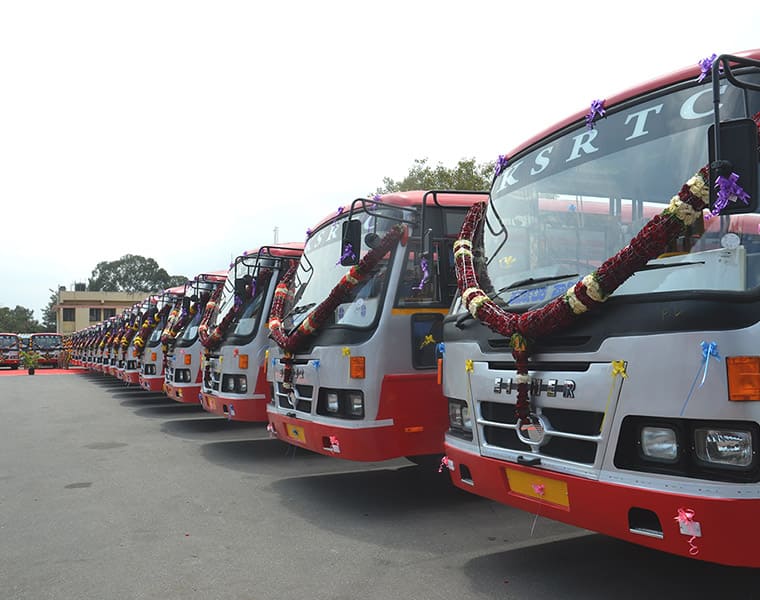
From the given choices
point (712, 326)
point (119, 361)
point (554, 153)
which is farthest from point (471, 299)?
point (119, 361)

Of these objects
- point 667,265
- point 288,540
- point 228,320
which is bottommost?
point 288,540

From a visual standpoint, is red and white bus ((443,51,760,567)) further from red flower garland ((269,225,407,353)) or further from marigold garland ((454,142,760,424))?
red flower garland ((269,225,407,353))

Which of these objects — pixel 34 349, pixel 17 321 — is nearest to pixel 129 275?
pixel 17 321

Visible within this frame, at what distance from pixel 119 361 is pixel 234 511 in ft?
51.6

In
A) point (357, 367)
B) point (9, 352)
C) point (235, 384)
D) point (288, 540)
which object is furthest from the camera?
point (9, 352)

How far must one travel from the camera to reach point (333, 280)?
674 cm

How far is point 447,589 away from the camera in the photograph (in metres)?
4.15

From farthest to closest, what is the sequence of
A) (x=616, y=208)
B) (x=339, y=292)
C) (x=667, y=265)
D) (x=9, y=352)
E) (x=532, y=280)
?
(x=9, y=352), (x=339, y=292), (x=532, y=280), (x=616, y=208), (x=667, y=265)

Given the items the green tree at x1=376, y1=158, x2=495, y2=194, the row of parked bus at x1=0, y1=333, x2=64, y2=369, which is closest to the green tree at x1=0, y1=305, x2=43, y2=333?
the row of parked bus at x1=0, y1=333, x2=64, y2=369

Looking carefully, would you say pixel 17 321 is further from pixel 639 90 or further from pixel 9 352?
pixel 639 90

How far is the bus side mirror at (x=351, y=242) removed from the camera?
6102 millimetres

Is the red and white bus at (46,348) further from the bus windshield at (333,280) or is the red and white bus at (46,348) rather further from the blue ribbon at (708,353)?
the blue ribbon at (708,353)

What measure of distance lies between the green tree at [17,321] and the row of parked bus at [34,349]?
2389 inches

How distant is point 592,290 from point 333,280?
3574 mm
